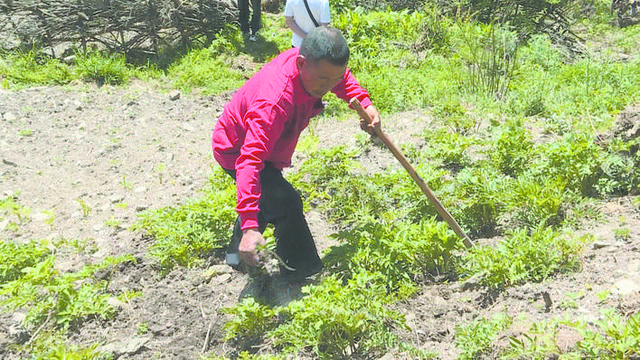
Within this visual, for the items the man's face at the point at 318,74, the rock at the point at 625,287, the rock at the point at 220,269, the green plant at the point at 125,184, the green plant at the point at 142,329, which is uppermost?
the man's face at the point at 318,74

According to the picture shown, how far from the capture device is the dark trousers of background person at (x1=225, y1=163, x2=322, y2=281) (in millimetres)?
3854

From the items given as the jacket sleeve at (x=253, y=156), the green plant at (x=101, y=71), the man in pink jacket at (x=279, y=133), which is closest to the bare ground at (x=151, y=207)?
the green plant at (x=101, y=71)

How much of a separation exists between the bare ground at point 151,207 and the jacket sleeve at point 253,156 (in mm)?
945

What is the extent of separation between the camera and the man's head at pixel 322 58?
3324 millimetres

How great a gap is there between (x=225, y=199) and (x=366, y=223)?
3.98 feet

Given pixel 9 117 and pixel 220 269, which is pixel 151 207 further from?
pixel 9 117

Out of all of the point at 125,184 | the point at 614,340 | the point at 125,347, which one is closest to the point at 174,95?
the point at 125,184

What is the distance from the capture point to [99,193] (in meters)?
5.82

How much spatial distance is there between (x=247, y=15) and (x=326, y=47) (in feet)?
21.1

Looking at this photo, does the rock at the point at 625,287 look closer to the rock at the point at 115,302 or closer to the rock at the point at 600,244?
the rock at the point at 600,244

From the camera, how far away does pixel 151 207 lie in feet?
18.2

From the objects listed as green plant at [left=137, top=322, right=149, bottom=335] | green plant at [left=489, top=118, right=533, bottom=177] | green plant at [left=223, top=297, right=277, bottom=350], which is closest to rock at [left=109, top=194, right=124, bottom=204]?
green plant at [left=137, top=322, right=149, bottom=335]

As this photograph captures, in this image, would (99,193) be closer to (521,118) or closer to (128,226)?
(128,226)

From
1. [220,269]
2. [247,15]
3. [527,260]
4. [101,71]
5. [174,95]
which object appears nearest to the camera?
[527,260]
